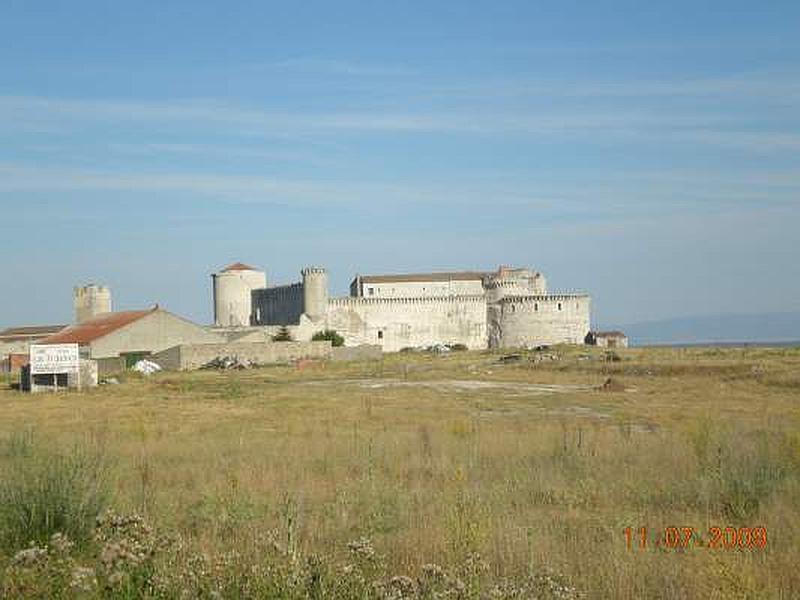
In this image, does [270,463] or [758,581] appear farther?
[270,463]

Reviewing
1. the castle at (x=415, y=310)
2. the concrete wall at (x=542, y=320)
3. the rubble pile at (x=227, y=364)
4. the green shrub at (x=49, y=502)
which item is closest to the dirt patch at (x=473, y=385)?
the rubble pile at (x=227, y=364)

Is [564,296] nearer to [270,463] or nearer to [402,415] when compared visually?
[402,415]

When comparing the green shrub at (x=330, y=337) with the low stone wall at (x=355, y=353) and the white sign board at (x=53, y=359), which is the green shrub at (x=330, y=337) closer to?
the low stone wall at (x=355, y=353)

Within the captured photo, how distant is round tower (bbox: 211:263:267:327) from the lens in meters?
93.6

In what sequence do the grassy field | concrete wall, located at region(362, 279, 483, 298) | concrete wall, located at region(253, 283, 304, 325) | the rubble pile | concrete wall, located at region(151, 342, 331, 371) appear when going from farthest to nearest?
concrete wall, located at region(362, 279, 483, 298)
concrete wall, located at region(253, 283, 304, 325)
concrete wall, located at region(151, 342, 331, 371)
the rubble pile
the grassy field

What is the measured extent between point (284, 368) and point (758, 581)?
48.3m

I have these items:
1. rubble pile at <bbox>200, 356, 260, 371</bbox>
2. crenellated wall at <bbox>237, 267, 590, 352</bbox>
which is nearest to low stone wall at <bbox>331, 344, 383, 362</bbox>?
rubble pile at <bbox>200, 356, 260, 371</bbox>

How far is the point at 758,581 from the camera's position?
6.17m

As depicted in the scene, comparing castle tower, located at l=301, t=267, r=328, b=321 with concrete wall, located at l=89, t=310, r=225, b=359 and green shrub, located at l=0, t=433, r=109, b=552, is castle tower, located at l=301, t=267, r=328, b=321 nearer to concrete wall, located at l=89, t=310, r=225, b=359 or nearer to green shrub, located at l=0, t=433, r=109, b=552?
concrete wall, located at l=89, t=310, r=225, b=359

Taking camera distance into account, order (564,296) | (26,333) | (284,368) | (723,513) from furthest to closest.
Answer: (564,296) < (26,333) < (284,368) < (723,513)

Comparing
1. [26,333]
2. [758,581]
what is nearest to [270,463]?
[758,581]
